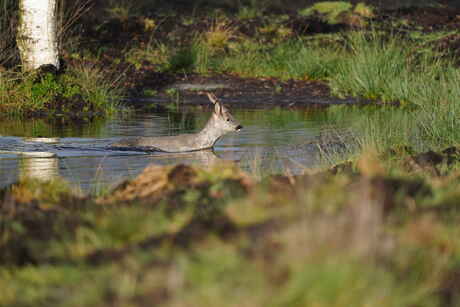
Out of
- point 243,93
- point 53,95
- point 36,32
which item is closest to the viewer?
point 36,32

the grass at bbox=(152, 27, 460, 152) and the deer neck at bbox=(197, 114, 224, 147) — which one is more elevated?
the grass at bbox=(152, 27, 460, 152)

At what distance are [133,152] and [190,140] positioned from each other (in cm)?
79

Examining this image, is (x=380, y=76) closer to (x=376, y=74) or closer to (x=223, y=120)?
(x=376, y=74)

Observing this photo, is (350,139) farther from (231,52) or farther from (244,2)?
(244,2)

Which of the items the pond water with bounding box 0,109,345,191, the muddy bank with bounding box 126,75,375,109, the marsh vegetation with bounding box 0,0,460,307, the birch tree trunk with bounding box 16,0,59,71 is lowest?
the pond water with bounding box 0,109,345,191

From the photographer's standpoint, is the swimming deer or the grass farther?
the swimming deer

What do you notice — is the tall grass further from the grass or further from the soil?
the soil

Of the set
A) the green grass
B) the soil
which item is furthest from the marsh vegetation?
the soil

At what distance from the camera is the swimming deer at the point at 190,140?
11242 mm

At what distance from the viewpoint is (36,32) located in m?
15.3

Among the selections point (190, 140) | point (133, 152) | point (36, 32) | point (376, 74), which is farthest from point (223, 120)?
point (376, 74)

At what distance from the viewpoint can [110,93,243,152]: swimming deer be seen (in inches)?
443

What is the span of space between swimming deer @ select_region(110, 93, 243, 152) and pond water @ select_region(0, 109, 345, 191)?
15 centimetres

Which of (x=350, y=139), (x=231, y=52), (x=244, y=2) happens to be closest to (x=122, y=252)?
(x=350, y=139)
